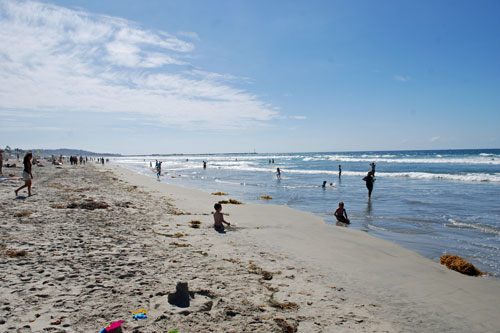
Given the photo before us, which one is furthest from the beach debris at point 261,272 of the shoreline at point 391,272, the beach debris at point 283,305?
the shoreline at point 391,272

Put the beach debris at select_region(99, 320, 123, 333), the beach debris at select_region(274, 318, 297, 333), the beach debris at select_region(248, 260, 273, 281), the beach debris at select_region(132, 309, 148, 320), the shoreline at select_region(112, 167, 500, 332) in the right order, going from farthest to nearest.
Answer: the beach debris at select_region(248, 260, 273, 281) < the shoreline at select_region(112, 167, 500, 332) < the beach debris at select_region(132, 309, 148, 320) < the beach debris at select_region(274, 318, 297, 333) < the beach debris at select_region(99, 320, 123, 333)

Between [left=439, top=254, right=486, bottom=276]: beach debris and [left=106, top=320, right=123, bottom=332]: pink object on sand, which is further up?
[left=106, top=320, right=123, bottom=332]: pink object on sand

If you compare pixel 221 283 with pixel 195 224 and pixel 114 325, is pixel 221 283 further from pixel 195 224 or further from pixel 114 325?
pixel 195 224

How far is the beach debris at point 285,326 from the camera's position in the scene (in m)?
3.77

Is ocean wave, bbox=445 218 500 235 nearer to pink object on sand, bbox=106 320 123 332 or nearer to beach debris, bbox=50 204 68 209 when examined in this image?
pink object on sand, bbox=106 320 123 332

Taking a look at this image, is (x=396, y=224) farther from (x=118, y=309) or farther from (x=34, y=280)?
(x=34, y=280)

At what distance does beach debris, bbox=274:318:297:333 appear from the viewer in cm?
377

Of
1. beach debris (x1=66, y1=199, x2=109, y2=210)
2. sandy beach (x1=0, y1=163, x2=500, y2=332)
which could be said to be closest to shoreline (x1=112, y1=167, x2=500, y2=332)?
sandy beach (x1=0, y1=163, x2=500, y2=332)

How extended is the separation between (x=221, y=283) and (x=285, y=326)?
1617mm

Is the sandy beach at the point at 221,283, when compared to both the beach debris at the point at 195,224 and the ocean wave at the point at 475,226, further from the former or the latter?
the ocean wave at the point at 475,226

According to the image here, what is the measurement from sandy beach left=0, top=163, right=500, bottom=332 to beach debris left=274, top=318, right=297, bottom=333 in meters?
0.02

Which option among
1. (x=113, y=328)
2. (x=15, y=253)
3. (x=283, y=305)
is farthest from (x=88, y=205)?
(x=283, y=305)

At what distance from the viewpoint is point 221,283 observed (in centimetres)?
514

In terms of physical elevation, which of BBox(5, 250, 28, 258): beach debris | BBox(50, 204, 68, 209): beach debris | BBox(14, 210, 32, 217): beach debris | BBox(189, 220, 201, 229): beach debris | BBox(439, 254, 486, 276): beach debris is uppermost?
BBox(14, 210, 32, 217): beach debris
